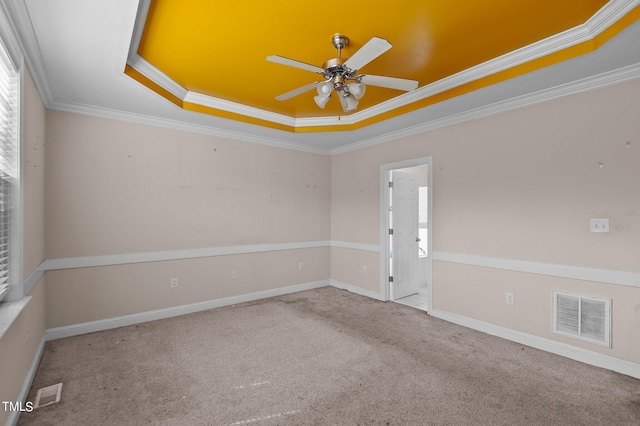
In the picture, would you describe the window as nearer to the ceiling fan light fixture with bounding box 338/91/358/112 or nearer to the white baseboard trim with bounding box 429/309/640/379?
the ceiling fan light fixture with bounding box 338/91/358/112

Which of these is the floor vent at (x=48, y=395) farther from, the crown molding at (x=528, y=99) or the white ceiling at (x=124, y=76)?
the crown molding at (x=528, y=99)

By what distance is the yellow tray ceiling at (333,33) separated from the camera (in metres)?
2.06

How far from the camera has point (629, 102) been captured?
101 inches

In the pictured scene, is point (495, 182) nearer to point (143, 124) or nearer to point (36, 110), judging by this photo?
point (143, 124)

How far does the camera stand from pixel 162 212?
389 centimetres

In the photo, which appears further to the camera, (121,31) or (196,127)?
(196,127)

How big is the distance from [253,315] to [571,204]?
366cm

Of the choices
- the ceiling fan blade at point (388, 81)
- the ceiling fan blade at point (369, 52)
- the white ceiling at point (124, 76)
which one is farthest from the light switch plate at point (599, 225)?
the ceiling fan blade at point (369, 52)

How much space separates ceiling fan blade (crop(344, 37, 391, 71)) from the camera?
180 centimetres

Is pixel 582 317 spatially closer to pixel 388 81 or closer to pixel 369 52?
pixel 388 81

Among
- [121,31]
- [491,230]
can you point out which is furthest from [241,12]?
[491,230]

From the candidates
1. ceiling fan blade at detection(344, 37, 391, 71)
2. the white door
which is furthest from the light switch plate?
ceiling fan blade at detection(344, 37, 391, 71)

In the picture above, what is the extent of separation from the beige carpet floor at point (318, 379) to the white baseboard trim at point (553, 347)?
8 centimetres

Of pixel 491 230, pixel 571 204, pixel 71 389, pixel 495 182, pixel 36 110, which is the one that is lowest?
pixel 71 389
